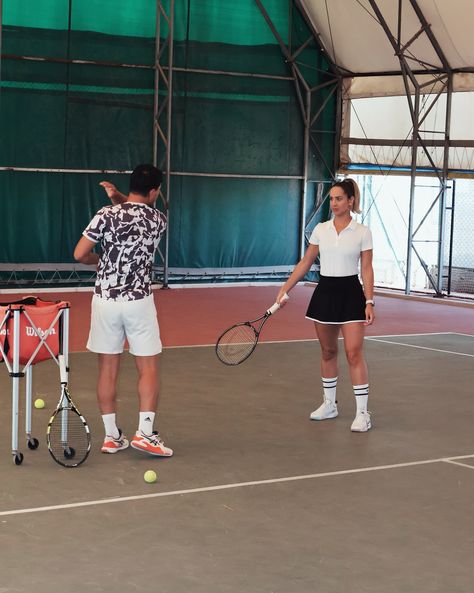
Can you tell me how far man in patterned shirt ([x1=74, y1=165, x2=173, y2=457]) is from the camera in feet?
20.4

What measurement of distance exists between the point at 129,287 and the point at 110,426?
88 cm

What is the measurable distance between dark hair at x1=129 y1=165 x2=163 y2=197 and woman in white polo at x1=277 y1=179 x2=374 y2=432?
1.39m

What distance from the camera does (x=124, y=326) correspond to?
636 centimetres

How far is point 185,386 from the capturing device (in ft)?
29.2

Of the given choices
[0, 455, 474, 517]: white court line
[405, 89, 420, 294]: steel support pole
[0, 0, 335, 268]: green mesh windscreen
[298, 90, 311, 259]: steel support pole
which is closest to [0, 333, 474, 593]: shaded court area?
[0, 455, 474, 517]: white court line

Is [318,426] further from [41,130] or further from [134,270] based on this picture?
[41,130]

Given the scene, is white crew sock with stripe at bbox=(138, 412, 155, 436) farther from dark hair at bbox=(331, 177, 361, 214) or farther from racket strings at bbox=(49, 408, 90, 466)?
dark hair at bbox=(331, 177, 361, 214)

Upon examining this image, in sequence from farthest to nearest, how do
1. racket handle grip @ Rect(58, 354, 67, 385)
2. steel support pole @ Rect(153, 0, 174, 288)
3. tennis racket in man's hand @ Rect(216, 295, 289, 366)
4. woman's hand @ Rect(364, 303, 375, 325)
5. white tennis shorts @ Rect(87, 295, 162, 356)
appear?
steel support pole @ Rect(153, 0, 174, 288) < tennis racket in man's hand @ Rect(216, 295, 289, 366) < woman's hand @ Rect(364, 303, 375, 325) < white tennis shorts @ Rect(87, 295, 162, 356) < racket handle grip @ Rect(58, 354, 67, 385)

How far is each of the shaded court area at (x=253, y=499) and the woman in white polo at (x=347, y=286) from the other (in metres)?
0.48

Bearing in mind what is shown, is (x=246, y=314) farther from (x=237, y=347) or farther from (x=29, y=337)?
(x=29, y=337)

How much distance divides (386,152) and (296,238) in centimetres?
226

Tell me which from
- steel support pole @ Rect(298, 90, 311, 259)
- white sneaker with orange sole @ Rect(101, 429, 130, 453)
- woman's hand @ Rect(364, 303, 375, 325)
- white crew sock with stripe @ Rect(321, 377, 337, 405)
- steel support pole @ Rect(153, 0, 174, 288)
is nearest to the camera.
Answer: white sneaker with orange sole @ Rect(101, 429, 130, 453)

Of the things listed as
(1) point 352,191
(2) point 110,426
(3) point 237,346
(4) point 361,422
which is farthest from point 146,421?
(3) point 237,346

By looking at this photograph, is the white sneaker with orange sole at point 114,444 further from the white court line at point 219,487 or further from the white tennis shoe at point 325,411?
the white tennis shoe at point 325,411
